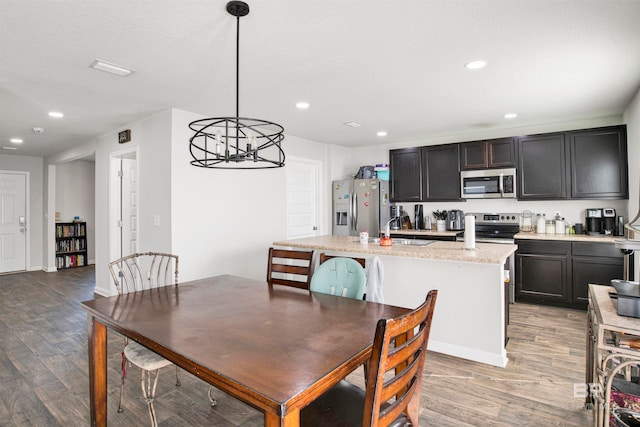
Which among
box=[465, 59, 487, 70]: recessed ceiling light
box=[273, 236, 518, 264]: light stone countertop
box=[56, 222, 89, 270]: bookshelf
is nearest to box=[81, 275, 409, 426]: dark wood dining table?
box=[273, 236, 518, 264]: light stone countertop

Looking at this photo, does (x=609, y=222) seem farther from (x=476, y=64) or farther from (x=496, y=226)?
(x=476, y=64)

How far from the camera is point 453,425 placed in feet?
6.55

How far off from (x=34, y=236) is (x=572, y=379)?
29.6ft

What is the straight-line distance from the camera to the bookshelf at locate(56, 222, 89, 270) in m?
7.25

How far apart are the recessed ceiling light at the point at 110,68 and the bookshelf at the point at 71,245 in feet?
20.1

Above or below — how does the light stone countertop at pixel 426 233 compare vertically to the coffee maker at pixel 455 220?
below

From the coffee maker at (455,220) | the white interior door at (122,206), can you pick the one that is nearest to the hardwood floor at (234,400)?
the white interior door at (122,206)

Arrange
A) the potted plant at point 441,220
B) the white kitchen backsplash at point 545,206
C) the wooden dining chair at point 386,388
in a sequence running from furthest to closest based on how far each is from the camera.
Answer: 1. the potted plant at point 441,220
2. the white kitchen backsplash at point 545,206
3. the wooden dining chair at point 386,388

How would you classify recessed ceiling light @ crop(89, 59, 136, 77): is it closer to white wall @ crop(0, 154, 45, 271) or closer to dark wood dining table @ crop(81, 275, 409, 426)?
dark wood dining table @ crop(81, 275, 409, 426)

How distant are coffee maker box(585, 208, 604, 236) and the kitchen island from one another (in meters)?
2.15

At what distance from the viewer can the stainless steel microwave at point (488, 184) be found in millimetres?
4707

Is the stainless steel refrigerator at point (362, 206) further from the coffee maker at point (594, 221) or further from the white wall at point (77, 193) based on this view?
the white wall at point (77, 193)

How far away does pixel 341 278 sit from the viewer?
2.21 meters

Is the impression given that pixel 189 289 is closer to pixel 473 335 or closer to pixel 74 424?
pixel 74 424
